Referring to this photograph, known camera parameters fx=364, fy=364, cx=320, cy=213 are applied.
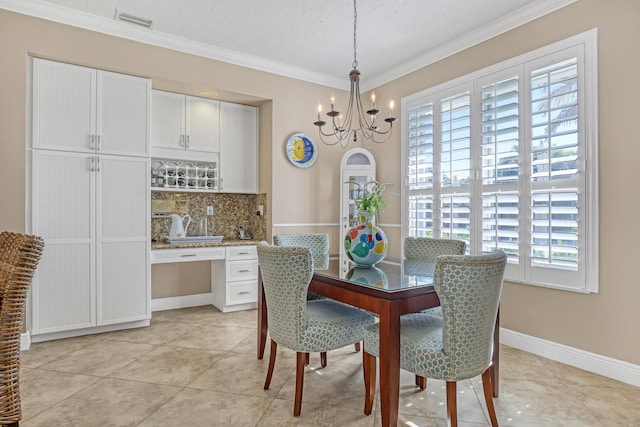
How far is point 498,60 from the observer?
10.9ft

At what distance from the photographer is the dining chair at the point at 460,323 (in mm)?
1650

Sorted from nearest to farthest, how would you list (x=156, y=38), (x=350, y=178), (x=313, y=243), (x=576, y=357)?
(x=576, y=357), (x=313, y=243), (x=156, y=38), (x=350, y=178)

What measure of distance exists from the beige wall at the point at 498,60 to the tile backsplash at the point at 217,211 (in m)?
0.38

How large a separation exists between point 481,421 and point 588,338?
51.6 inches

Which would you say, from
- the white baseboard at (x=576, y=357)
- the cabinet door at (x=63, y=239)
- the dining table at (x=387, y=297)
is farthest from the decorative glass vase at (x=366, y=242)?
the cabinet door at (x=63, y=239)

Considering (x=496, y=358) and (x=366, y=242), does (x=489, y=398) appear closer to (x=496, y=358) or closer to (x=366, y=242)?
(x=496, y=358)

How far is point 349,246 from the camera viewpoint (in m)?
2.58

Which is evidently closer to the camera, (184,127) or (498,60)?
(498,60)

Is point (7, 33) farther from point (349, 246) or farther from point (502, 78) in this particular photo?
point (502, 78)

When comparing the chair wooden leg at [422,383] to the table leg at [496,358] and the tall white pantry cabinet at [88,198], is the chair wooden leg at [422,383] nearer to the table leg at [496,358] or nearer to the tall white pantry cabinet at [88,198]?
the table leg at [496,358]

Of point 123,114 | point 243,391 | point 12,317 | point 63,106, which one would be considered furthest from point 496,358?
point 63,106

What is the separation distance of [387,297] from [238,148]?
3.32 meters

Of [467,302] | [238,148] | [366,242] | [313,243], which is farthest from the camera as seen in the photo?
[238,148]

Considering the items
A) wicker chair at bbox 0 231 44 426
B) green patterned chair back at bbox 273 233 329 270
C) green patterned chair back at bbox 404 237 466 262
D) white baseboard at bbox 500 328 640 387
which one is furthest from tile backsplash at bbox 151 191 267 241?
wicker chair at bbox 0 231 44 426
